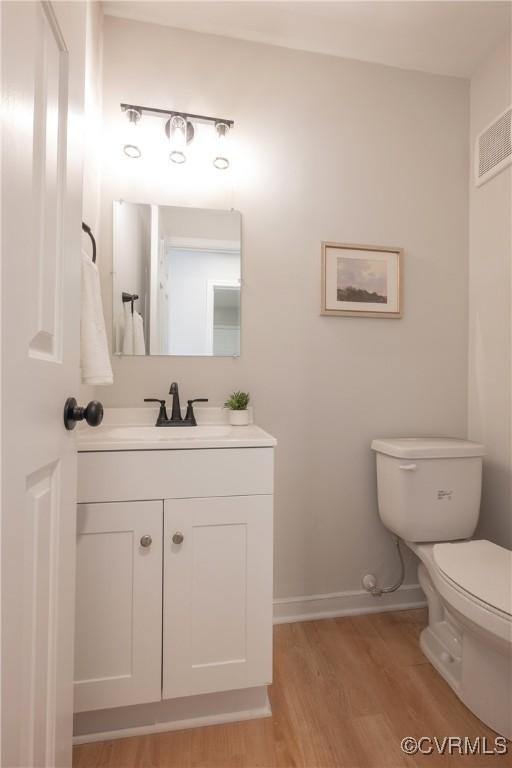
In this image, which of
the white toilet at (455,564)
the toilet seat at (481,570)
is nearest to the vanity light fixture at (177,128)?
the white toilet at (455,564)

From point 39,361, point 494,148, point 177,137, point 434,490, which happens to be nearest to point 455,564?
point 434,490

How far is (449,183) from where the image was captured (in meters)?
1.82

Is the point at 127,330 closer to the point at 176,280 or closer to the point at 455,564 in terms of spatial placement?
the point at 176,280

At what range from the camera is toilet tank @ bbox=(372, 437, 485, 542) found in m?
1.49

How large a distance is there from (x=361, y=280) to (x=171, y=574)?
142 cm

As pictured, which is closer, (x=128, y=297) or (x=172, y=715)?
(x=172, y=715)

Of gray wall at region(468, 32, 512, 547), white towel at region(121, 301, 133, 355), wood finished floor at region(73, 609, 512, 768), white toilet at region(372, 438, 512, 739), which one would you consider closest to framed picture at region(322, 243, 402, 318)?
gray wall at region(468, 32, 512, 547)

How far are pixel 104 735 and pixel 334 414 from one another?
1.35 meters

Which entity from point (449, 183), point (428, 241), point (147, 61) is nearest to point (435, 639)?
point (428, 241)

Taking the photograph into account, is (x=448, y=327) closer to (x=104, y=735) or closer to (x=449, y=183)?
(x=449, y=183)

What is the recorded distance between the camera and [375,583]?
1.72 metres

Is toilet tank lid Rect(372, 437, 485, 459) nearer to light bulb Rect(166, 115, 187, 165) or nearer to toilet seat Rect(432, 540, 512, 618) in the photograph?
toilet seat Rect(432, 540, 512, 618)

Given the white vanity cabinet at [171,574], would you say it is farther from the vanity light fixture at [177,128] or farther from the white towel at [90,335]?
the vanity light fixture at [177,128]

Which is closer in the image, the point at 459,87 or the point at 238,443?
the point at 238,443
